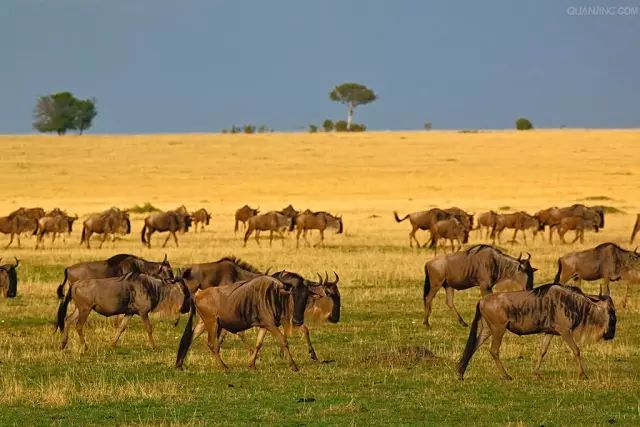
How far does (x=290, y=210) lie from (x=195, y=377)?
1012 inches

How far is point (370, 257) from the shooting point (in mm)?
29047

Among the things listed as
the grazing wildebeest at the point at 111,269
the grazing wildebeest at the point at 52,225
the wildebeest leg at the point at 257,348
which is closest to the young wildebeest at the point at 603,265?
the grazing wildebeest at the point at 111,269

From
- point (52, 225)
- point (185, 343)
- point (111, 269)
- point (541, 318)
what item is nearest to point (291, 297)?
point (185, 343)

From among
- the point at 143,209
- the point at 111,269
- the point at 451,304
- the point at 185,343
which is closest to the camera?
the point at 185,343

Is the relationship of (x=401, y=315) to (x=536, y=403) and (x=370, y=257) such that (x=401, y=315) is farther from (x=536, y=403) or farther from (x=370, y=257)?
(x=370, y=257)

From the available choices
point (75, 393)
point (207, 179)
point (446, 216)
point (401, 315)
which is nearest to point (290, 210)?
point (446, 216)

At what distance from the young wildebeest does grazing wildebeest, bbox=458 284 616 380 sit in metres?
6.09

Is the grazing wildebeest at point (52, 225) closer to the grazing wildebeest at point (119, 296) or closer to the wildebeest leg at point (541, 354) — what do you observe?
the grazing wildebeest at point (119, 296)

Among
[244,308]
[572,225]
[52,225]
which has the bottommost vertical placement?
[244,308]

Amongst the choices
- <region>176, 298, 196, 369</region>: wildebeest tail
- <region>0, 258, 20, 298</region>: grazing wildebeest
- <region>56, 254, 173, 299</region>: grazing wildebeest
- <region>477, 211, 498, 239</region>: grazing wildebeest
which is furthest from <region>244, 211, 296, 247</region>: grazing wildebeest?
<region>176, 298, 196, 369</region>: wildebeest tail

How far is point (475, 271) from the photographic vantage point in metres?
17.3

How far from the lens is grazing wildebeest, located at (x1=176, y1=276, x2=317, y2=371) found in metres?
13.1

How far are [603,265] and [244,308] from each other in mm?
7837

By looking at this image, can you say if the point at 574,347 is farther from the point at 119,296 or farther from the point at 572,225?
the point at 572,225
